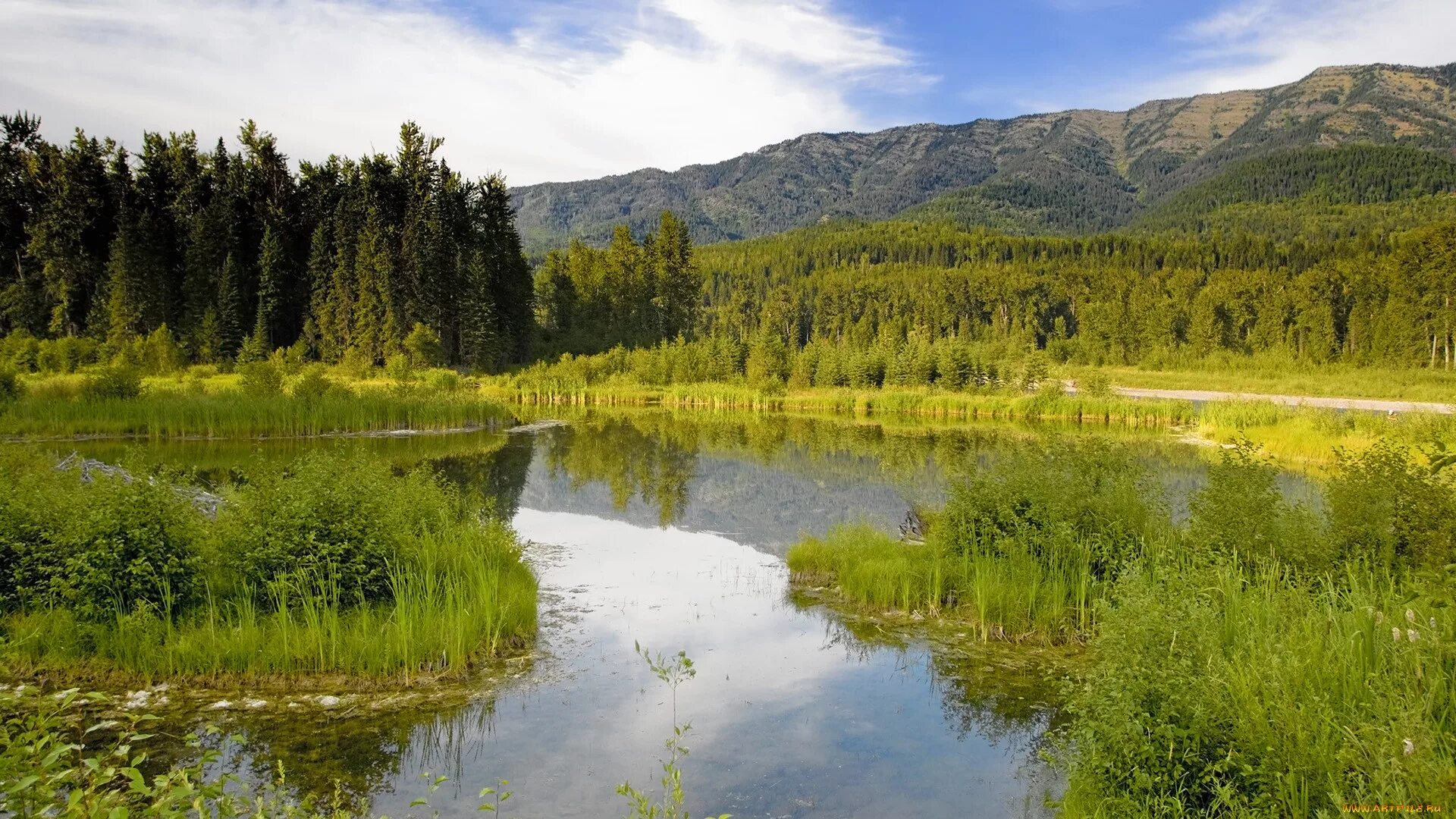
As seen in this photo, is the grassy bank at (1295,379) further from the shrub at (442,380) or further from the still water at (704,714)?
the still water at (704,714)

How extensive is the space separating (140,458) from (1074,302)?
379ft

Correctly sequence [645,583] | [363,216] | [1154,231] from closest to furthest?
[645,583], [363,216], [1154,231]

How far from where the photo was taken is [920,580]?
1145cm

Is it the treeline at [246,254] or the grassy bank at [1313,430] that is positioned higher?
the treeline at [246,254]

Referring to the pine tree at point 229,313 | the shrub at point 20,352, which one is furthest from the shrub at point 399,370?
the shrub at point 20,352

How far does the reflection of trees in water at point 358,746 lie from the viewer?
6.51 metres

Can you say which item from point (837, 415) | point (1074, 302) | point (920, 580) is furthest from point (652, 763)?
point (1074, 302)

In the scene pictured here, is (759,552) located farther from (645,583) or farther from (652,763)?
(652,763)

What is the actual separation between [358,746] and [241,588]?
2985 millimetres

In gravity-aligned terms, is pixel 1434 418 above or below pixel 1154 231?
below

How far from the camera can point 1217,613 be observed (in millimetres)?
6992

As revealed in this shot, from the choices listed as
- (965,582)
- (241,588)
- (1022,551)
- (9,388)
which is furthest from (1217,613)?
(9,388)

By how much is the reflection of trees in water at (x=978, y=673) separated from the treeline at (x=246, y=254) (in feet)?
147

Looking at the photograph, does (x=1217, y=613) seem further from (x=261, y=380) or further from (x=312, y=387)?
(x=261, y=380)
